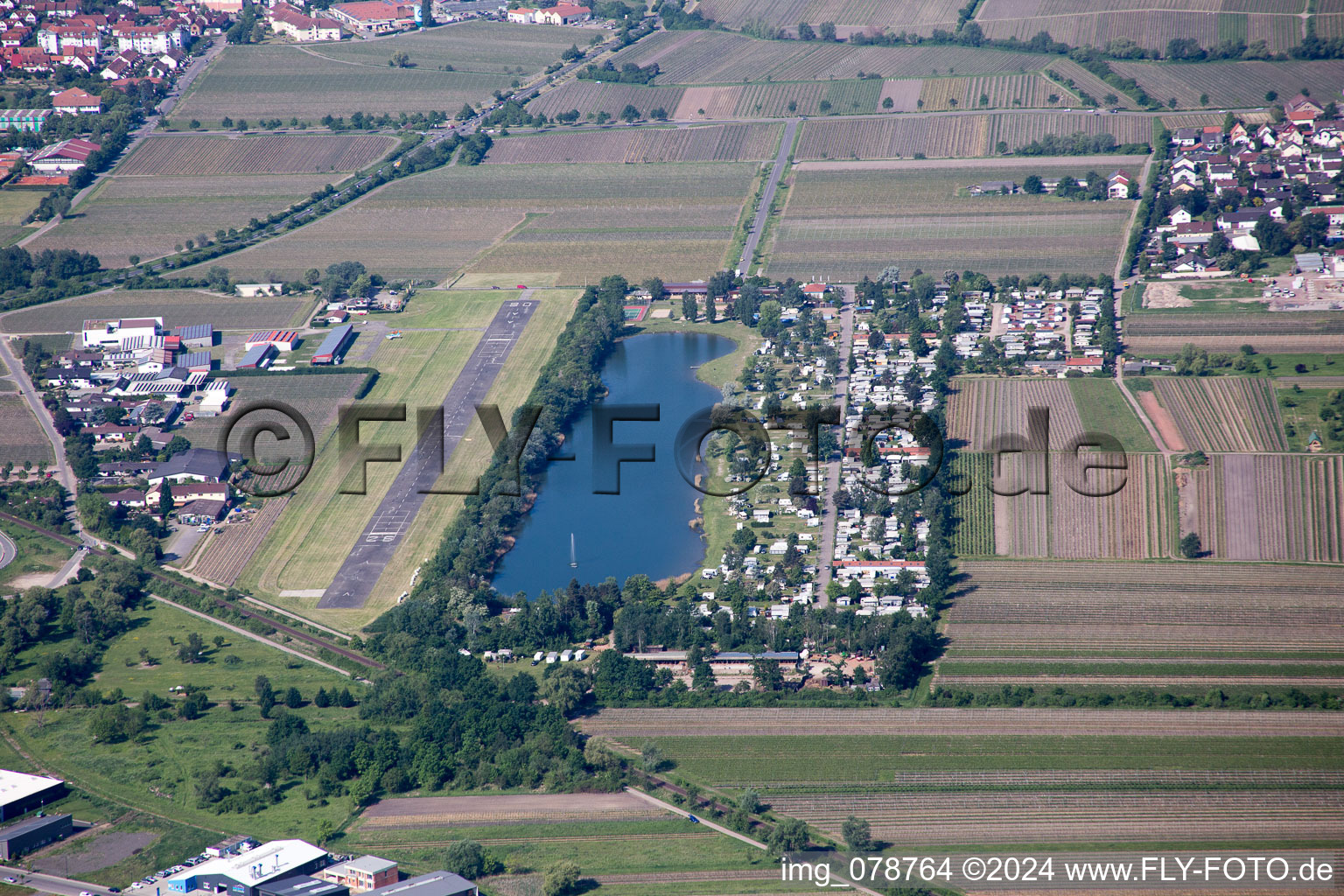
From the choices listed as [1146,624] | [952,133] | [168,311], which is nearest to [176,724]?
[1146,624]

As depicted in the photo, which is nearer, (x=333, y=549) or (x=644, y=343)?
(x=333, y=549)

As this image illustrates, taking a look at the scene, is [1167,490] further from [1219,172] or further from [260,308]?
[260,308]

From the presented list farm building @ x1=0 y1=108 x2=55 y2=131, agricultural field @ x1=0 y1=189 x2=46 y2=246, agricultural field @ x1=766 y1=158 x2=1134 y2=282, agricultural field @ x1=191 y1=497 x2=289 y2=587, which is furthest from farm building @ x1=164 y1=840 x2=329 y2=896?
farm building @ x1=0 y1=108 x2=55 y2=131

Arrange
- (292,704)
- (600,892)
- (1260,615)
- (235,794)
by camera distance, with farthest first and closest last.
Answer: (1260,615) < (292,704) < (235,794) < (600,892)

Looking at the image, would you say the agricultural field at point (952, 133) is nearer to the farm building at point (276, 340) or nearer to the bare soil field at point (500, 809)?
the farm building at point (276, 340)

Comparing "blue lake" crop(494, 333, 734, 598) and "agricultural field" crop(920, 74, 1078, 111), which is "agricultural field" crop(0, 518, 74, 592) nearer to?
"blue lake" crop(494, 333, 734, 598)

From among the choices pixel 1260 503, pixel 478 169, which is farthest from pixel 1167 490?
pixel 478 169

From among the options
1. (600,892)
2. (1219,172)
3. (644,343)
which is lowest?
(600,892)

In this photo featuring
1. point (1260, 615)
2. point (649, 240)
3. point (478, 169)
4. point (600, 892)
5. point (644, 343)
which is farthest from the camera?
point (478, 169)
